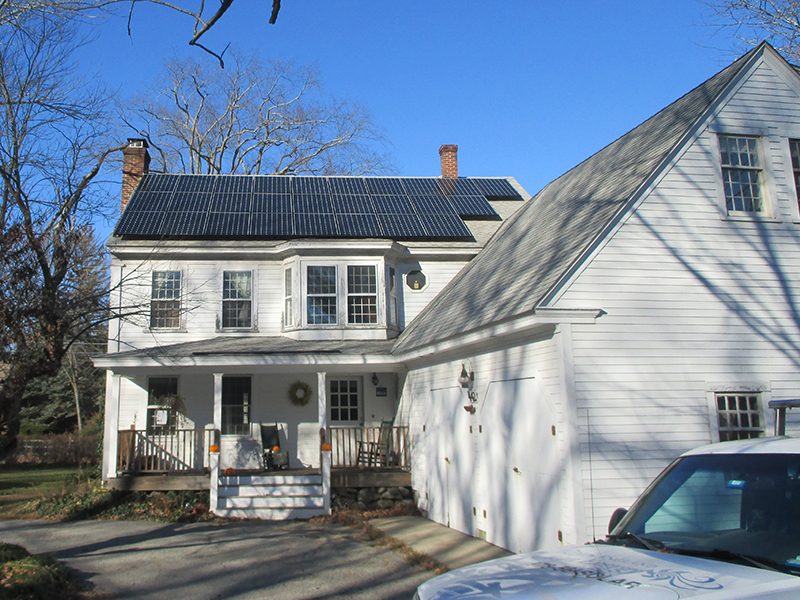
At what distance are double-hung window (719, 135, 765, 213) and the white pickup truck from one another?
22.1 ft

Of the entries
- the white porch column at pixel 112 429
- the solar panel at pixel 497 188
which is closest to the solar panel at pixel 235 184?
the white porch column at pixel 112 429

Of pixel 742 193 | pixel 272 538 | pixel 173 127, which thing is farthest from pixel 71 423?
pixel 742 193

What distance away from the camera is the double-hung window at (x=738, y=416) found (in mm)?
9148

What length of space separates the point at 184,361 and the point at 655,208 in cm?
970

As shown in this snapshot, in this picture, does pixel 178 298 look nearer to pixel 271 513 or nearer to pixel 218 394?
pixel 218 394

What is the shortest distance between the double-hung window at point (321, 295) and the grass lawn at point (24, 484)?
7009 millimetres

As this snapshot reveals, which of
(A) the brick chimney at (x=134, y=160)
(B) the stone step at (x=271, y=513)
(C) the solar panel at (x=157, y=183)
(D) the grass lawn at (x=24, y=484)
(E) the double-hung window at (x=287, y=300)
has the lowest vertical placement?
(B) the stone step at (x=271, y=513)

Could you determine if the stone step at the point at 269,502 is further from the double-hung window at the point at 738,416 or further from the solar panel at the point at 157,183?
the solar panel at the point at 157,183

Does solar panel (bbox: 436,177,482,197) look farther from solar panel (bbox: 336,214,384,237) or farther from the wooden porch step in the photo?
the wooden porch step

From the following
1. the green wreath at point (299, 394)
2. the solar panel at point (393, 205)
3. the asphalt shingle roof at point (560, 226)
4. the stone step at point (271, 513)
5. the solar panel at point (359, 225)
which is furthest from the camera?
the solar panel at point (393, 205)

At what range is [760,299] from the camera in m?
9.66

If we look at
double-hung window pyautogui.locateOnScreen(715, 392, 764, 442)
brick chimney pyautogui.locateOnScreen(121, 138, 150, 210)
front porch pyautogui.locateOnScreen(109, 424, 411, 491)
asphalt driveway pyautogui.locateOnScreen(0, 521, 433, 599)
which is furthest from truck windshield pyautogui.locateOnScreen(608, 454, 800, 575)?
brick chimney pyautogui.locateOnScreen(121, 138, 150, 210)

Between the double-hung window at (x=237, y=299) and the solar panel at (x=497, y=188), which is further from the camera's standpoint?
the solar panel at (x=497, y=188)

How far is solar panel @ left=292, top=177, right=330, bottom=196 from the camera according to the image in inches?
792
